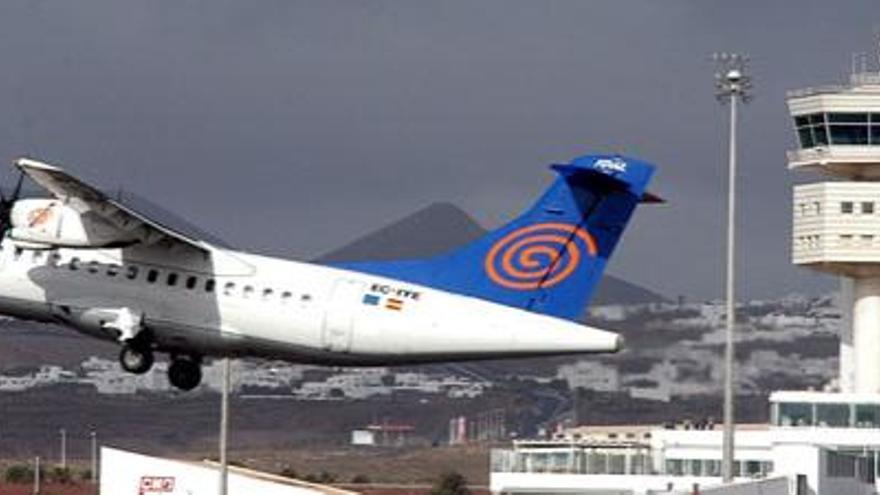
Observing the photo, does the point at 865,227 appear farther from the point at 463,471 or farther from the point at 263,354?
the point at 263,354

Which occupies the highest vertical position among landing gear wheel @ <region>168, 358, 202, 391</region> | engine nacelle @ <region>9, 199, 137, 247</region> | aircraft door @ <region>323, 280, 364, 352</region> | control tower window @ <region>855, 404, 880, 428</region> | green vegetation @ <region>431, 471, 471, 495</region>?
engine nacelle @ <region>9, 199, 137, 247</region>

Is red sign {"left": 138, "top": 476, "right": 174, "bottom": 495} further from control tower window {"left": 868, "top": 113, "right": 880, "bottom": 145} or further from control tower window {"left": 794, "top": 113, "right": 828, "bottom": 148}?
control tower window {"left": 868, "top": 113, "right": 880, "bottom": 145}

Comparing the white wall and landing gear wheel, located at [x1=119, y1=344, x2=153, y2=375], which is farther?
the white wall

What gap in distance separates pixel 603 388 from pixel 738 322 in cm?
821

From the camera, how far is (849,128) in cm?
15538

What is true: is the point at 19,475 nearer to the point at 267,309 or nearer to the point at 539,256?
the point at 267,309

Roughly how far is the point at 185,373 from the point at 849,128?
80.3m

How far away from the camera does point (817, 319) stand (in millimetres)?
165375

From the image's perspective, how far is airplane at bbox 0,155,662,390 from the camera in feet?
249

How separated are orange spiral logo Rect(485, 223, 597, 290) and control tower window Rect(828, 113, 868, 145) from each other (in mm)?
79369

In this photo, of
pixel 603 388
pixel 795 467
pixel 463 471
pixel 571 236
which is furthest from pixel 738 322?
pixel 571 236

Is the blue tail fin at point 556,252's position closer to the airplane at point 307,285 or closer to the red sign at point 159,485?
the airplane at point 307,285

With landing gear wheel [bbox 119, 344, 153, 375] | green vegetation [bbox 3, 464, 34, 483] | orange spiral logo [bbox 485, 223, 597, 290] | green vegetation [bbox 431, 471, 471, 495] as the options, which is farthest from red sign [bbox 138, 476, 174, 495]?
orange spiral logo [bbox 485, 223, 597, 290]

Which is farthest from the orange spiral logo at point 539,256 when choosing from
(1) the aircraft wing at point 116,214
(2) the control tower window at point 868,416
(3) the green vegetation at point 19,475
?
(2) the control tower window at point 868,416
